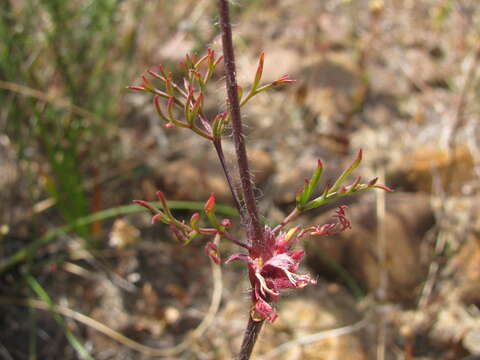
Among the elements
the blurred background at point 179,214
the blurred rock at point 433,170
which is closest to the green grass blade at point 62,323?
the blurred background at point 179,214

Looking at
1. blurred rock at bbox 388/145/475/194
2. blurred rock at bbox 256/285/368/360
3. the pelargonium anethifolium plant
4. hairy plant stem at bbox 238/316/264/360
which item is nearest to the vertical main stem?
the pelargonium anethifolium plant

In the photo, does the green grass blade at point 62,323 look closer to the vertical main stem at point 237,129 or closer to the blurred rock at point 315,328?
the blurred rock at point 315,328

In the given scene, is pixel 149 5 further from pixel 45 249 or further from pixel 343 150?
pixel 45 249

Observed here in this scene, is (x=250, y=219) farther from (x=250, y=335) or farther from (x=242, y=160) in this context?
(x=250, y=335)

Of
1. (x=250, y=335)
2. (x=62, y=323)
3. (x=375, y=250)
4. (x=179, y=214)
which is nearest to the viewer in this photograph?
(x=250, y=335)

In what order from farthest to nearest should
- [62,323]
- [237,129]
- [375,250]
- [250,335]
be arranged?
[375,250] → [62,323] → [250,335] → [237,129]

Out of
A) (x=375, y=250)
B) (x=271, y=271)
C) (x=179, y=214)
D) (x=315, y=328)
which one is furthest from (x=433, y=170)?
(x=271, y=271)
